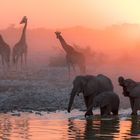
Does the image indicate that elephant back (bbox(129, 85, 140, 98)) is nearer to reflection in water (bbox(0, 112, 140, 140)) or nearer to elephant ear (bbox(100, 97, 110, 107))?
elephant ear (bbox(100, 97, 110, 107))

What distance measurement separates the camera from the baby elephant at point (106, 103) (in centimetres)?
2394

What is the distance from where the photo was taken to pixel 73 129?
1777 centimetres

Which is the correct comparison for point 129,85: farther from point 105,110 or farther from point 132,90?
point 105,110

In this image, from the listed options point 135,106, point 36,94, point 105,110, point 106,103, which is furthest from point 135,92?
point 36,94

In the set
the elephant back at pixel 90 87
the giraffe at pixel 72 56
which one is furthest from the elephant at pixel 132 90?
the giraffe at pixel 72 56

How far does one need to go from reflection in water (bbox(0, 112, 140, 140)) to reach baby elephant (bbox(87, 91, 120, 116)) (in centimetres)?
187

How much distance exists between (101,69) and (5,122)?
35.6 meters

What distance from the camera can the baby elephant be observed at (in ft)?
78.5

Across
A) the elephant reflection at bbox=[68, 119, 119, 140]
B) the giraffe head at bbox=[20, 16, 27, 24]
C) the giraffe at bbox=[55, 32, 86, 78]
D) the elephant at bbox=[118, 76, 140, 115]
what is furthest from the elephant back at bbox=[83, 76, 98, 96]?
the giraffe head at bbox=[20, 16, 27, 24]

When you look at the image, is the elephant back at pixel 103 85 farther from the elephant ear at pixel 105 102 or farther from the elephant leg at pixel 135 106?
the elephant leg at pixel 135 106

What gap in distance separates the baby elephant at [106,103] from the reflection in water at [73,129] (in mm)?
1870

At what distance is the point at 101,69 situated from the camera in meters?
55.4

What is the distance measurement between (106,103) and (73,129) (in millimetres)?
6364

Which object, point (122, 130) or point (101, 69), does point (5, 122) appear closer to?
point (122, 130)
